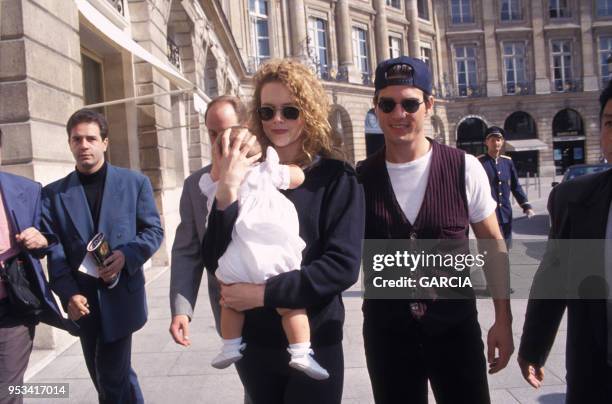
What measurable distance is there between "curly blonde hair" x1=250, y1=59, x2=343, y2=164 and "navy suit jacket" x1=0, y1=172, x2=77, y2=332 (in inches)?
61.6

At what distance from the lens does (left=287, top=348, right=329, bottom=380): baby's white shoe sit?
5.81ft

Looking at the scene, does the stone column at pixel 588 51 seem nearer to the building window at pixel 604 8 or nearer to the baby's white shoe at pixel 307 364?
the building window at pixel 604 8

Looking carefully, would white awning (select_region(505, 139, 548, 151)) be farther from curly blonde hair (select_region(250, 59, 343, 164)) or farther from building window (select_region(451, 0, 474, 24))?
curly blonde hair (select_region(250, 59, 343, 164))

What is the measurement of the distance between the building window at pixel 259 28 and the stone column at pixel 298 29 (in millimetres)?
1562

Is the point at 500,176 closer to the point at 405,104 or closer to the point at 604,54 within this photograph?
the point at 405,104

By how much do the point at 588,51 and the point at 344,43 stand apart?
2013 centimetres

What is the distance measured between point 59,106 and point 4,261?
11.3ft

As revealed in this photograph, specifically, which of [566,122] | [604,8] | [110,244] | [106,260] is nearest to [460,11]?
[604,8]

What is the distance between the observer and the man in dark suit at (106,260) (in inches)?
116

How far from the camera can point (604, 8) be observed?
40.4 metres

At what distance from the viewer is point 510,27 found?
1596 inches

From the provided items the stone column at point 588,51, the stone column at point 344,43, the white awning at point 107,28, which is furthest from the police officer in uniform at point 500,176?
the stone column at point 588,51

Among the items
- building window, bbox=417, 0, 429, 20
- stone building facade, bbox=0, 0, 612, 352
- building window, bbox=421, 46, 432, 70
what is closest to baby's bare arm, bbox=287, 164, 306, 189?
stone building facade, bbox=0, 0, 612, 352

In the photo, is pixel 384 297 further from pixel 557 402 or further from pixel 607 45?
pixel 607 45
